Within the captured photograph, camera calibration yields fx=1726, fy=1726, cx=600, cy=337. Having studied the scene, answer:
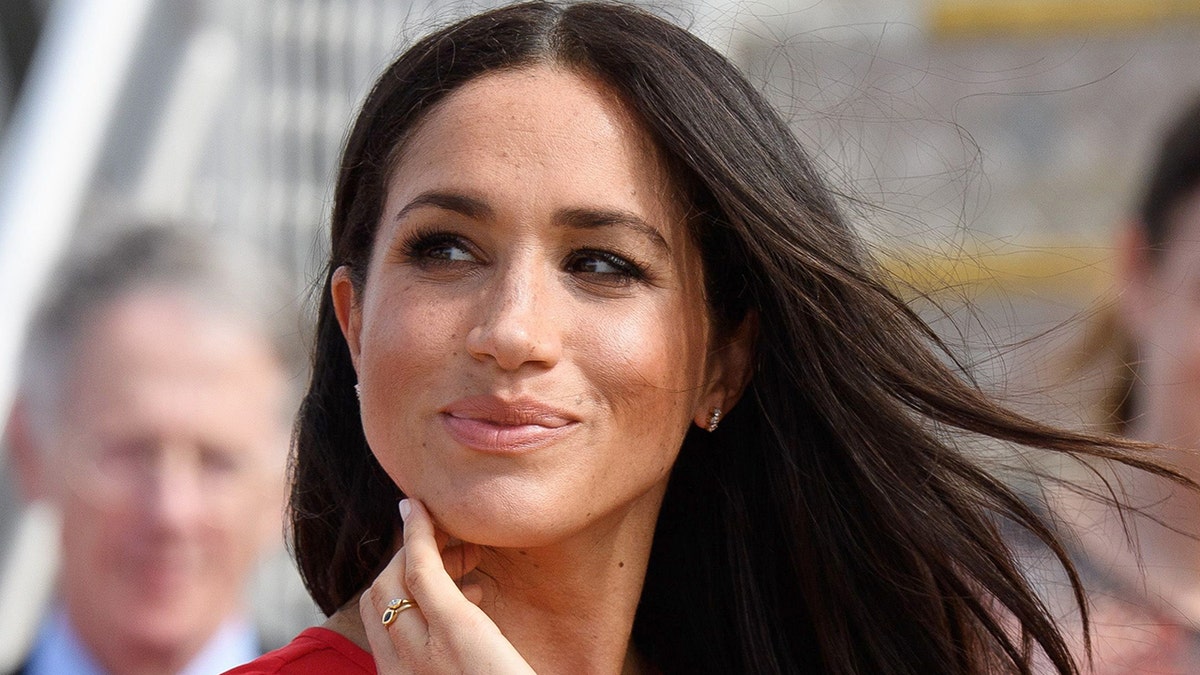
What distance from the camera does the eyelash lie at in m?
2.63

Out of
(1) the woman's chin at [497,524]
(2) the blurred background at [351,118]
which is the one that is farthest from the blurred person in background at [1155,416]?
(1) the woman's chin at [497,524]

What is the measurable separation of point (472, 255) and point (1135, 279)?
90.9 inches

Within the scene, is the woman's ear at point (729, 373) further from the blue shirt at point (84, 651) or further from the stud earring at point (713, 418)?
the blue shirt at point (84, 651)

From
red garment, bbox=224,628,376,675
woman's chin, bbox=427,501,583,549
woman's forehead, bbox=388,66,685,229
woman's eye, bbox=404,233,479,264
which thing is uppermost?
woman's forehead, bbox=388,66,685,229

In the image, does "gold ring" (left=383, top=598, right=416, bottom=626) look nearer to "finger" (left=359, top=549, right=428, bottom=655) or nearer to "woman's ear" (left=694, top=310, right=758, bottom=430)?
"finger" (left=359, top=549, right=428, bottom=655)

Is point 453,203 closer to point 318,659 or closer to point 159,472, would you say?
point 318,659

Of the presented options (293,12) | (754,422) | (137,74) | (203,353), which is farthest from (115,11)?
(754,422)

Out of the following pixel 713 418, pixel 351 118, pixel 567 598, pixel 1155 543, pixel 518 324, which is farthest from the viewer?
pixel 1155 543

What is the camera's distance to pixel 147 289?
4.45 meters

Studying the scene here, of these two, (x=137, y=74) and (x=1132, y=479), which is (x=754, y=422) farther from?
(x=137, y=74)

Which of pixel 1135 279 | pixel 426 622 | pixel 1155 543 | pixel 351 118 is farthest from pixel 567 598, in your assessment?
pixel 1135 279

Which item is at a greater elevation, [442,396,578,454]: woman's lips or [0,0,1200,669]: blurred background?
[0,0,1200,669]: blurred background

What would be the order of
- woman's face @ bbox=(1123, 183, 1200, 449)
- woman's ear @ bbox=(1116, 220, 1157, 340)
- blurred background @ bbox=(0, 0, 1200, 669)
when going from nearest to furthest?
1. woman's face @ bbox=(1123, 183, 1200, 449)
2. woman's ear @ bbox=(1116, 220, 1157, 340)
3. blurred background @ bbox=(0, 0, 1200, 669)

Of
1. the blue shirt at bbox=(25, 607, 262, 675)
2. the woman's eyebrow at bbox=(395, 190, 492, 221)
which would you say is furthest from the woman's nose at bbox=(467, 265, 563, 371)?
the blue shirt at bbox=(25, 607, 262, 675)
